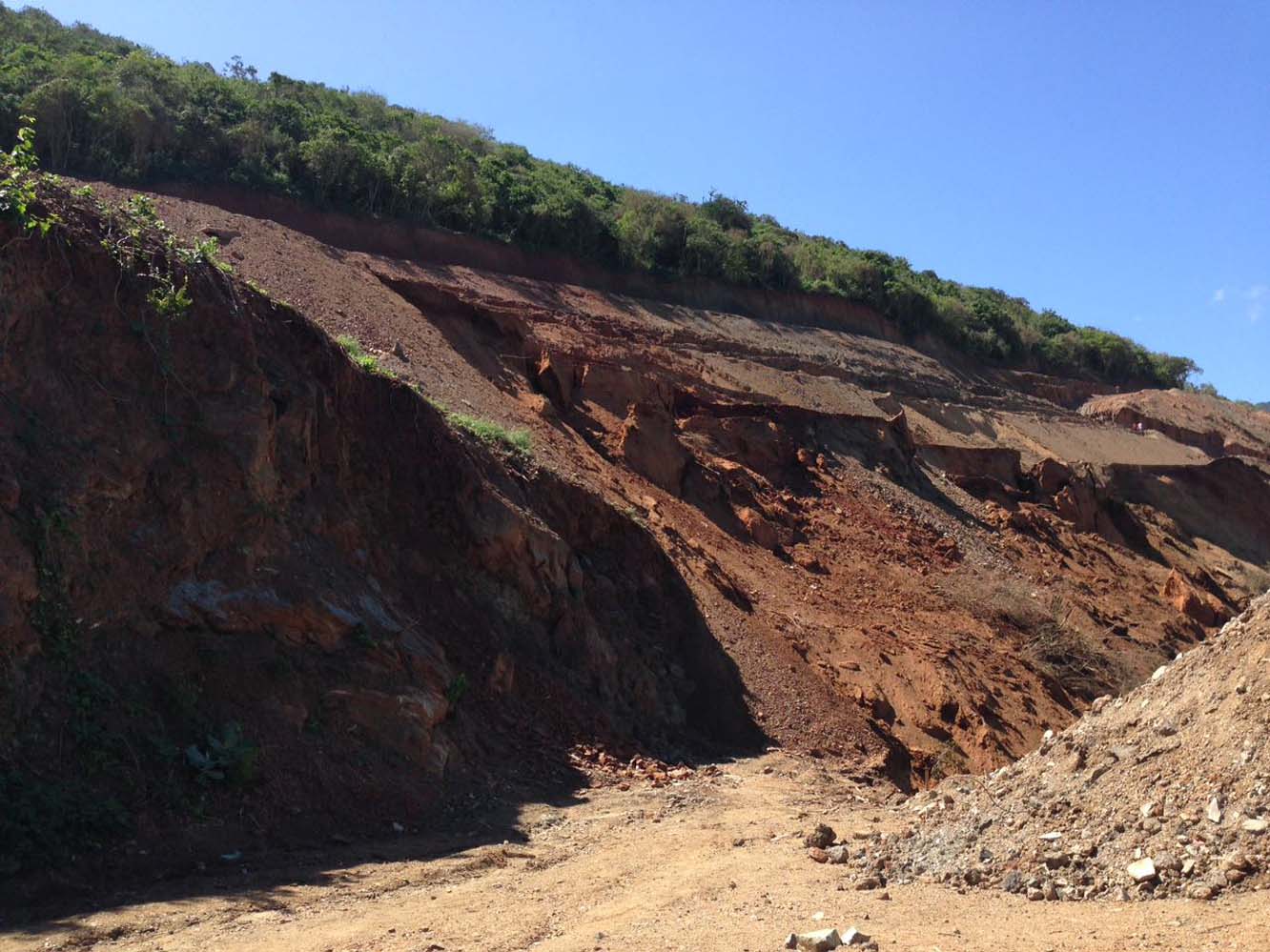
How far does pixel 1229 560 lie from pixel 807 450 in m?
14.8

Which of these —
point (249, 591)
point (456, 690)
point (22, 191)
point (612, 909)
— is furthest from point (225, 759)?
point (22, 191)

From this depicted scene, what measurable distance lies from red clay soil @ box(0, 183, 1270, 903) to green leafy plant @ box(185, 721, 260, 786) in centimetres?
26

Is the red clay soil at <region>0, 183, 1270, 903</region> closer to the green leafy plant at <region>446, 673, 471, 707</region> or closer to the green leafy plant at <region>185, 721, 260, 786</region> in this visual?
the green leafy plant at <region>446, 673, 471, 707</region>

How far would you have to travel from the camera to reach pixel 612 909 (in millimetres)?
7430

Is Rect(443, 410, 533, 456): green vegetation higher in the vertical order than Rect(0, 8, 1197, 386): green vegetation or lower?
lower

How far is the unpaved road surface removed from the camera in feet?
19.5

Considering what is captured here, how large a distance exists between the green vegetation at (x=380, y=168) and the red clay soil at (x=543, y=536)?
2002 millimetres

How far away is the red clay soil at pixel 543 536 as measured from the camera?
9.73 metres

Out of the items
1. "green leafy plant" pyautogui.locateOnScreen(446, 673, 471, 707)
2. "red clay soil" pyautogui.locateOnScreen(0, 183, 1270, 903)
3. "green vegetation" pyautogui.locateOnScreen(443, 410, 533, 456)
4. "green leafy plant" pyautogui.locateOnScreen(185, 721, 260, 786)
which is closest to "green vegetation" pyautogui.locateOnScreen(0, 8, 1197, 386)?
"red clay soil" pyautogui.locateOnScreen(0, 183, 1270, 903)

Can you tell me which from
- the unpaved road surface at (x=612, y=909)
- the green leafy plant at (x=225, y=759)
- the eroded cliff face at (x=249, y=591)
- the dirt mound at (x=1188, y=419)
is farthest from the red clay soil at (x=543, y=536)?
the dirt mound at (x=1188, y=419)

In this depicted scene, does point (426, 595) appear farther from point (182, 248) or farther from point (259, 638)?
point (182, 248)

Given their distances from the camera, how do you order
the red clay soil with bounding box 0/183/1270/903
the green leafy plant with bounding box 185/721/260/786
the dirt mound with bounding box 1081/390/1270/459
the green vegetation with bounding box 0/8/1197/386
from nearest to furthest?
the green leafy plant with bounding box 185/721/260/786, the red clay soil with bounding box 0/183/1270/903, the green vegetation with bounding box 0/8/1197/386, the dirt mound with bounding box 1081/390/1270/459

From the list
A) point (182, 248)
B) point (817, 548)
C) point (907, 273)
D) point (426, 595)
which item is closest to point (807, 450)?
point (817, 548)

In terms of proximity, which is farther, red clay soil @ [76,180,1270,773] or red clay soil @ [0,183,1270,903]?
red clay soil @ [76,180,1270,773]
